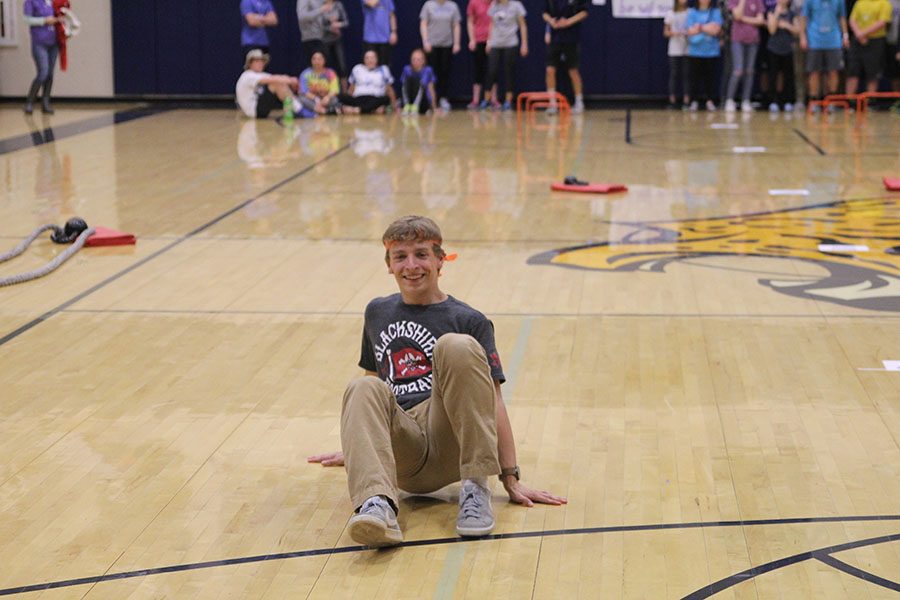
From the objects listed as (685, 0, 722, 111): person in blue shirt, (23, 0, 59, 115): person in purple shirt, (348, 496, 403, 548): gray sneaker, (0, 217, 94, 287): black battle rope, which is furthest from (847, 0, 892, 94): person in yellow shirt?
(348, 496, 403, 548): gray sneaker

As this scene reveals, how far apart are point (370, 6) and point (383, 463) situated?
1687 cm

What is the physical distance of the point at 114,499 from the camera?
4625mm

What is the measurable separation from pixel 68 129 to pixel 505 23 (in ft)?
21.0

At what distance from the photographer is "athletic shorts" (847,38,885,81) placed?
64.5 ft

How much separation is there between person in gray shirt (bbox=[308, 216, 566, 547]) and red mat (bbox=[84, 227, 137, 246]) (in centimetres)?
527

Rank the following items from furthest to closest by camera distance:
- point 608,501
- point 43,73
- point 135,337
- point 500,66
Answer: point 500,66 < point 43,73 < point 135,337 < point 608,501

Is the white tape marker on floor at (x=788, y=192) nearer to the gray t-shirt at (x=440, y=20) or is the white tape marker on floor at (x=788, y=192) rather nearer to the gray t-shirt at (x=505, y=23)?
the gray t-shirt at (x=505, y=23)

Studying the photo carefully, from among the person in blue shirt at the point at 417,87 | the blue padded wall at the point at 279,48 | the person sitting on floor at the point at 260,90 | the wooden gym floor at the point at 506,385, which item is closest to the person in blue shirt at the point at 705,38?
the blue padded wall at the point at 279,48

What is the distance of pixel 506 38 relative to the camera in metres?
20.2

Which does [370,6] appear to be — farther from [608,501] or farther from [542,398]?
[608,501]

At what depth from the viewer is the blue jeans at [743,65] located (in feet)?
64.8

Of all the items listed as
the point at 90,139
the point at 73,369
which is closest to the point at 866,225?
the point at 73,369

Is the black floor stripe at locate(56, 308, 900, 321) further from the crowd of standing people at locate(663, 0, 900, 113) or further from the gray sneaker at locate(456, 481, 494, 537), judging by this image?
the crowd of standing people at locate(663, 0, 900, 113)

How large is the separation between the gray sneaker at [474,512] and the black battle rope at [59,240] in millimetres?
4728
